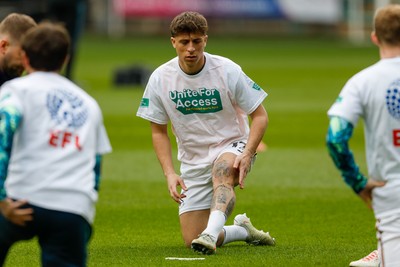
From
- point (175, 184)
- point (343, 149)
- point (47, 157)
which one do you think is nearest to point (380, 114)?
point (343, 149)

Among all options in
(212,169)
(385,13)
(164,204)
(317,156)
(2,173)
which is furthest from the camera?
(317,156)

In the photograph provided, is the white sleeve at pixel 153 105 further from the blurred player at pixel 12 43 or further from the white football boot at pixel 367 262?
the white football boot at pixel 367 262

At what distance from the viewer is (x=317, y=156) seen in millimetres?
17297

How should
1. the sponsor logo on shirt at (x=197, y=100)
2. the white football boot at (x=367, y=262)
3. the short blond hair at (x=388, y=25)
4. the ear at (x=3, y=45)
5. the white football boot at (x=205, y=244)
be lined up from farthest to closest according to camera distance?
the sponsor logo on shirt at (x=197, y=100)
the white football boot at (x=205, y=244)
the white football boot at (x=367, y=262)
the ear at (x=3, y=45)
the short blond hair at (x=388, y=25)

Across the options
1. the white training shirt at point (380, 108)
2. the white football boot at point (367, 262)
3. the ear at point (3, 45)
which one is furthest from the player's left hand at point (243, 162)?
the white training shirt at point (380, 108)

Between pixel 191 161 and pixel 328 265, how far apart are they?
1.75 m

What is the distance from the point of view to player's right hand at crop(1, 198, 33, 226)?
19.7 feet

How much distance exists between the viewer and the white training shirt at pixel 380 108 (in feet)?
21.9

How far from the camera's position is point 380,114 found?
22.0ft

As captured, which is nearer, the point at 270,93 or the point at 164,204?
the point at 164,204

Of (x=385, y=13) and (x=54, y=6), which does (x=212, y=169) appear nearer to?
(x=385, y=13)

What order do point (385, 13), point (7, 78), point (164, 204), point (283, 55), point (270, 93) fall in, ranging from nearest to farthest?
point (385, 13), point (7, 78), point (164, 204), point (270, 93), point (283, 55)

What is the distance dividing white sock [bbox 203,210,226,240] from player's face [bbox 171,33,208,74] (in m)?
1.24

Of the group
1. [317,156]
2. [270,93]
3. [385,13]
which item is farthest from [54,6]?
[385,13]
